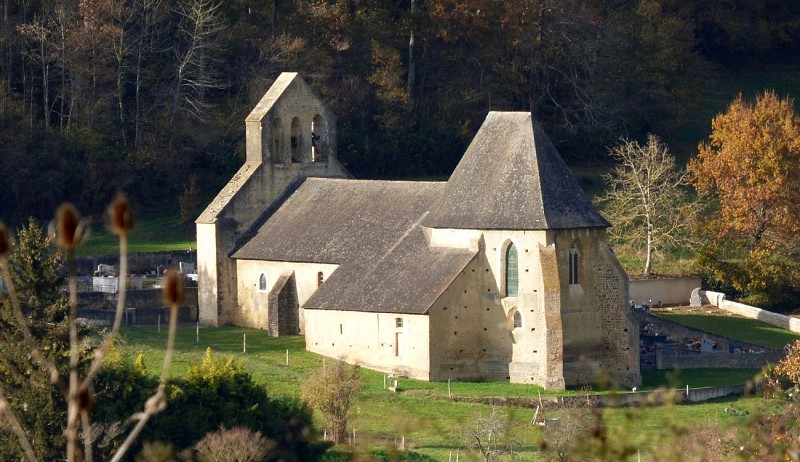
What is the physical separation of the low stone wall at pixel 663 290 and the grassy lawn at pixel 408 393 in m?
9.93

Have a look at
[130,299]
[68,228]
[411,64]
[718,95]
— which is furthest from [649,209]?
[68,228]

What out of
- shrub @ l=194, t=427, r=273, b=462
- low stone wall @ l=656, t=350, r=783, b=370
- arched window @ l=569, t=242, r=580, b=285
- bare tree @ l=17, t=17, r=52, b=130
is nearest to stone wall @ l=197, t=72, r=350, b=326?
arched window @ l=569, t=242, r=580, b=285

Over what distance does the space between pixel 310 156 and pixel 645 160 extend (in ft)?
41.2

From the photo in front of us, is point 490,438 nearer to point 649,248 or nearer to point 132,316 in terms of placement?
point 132,316

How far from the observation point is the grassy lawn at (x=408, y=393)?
3334cm

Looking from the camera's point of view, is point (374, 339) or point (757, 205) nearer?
point (374, 339)

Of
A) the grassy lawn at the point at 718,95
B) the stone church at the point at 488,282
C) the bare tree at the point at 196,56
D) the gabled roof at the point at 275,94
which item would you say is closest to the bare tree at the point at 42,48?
the bare tree at the point at 196,56

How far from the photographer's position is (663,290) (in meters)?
52.6

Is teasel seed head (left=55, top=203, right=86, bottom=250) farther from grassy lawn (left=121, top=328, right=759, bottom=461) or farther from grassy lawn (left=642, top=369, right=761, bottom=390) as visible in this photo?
grassy lawn (left=642, top=369, right=761, bottom=390)

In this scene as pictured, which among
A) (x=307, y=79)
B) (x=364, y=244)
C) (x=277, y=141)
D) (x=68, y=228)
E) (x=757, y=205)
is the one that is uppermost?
(x=307, y=79)

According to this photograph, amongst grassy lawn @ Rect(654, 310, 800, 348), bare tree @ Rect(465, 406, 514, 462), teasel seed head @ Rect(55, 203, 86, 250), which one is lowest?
bare tree @ Rect(465, 406, 514, 462)

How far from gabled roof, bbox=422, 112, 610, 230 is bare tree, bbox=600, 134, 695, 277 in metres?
14.0

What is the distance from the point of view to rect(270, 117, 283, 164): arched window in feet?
A: 158

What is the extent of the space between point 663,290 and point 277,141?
45.1ft
